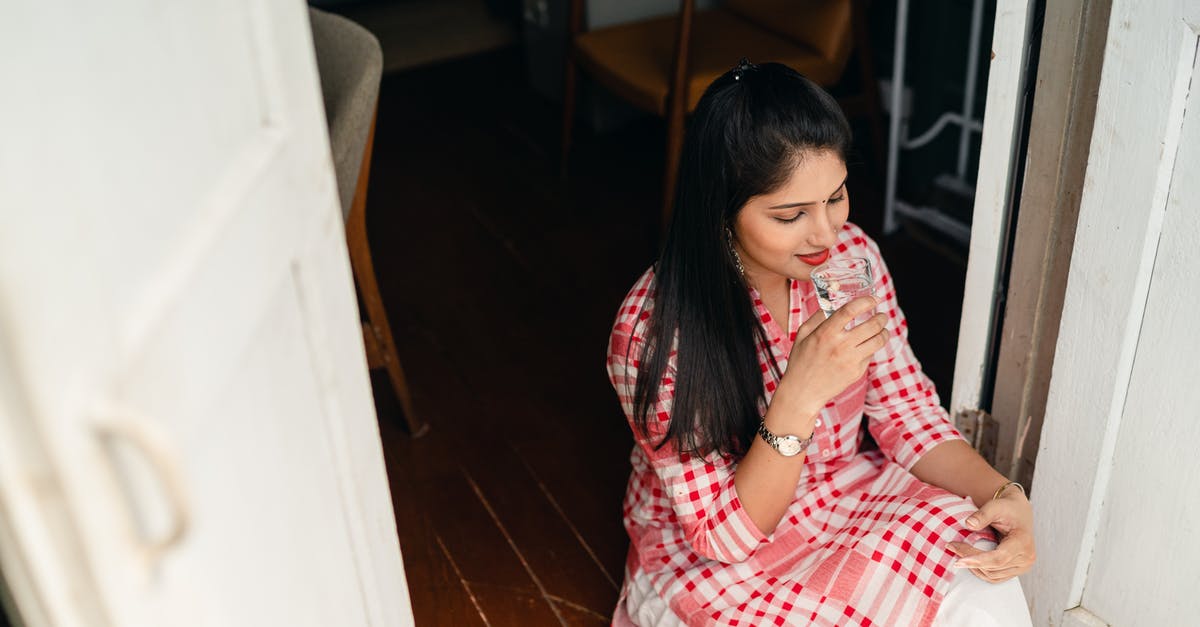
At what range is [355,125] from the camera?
1.86m

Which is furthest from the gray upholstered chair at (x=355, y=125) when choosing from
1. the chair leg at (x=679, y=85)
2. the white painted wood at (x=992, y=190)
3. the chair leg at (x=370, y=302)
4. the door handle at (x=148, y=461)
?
the door handle at (x=148, y=461)

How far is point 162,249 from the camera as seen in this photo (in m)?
0.74

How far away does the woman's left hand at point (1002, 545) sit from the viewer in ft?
4.60

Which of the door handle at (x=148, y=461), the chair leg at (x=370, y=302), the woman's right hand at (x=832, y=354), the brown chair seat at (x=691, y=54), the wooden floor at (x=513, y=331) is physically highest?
the door handle at (x=148, y=461)

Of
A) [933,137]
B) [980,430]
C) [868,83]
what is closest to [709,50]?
[868,83]

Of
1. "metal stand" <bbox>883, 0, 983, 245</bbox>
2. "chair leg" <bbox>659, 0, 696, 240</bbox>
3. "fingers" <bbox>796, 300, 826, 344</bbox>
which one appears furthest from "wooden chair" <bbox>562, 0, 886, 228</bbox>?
"fingers" <bbox>796, 300, 826, 344</bbox>

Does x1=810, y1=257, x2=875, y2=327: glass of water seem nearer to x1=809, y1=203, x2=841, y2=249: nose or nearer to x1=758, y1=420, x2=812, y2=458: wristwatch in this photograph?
x1=809, y1=203, x2=841, y2=249: nose

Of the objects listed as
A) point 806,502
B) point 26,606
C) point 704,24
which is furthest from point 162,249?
point 704,24

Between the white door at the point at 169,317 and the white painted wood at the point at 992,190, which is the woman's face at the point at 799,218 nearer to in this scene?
the white painted wood at the point at 992,190

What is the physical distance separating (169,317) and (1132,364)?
116 cm

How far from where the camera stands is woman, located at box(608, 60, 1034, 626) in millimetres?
1362

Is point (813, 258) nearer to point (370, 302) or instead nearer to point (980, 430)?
point (980, 430)

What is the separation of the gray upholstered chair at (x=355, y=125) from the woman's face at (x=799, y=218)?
0.74 metres

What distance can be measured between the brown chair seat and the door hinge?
1194 mm
